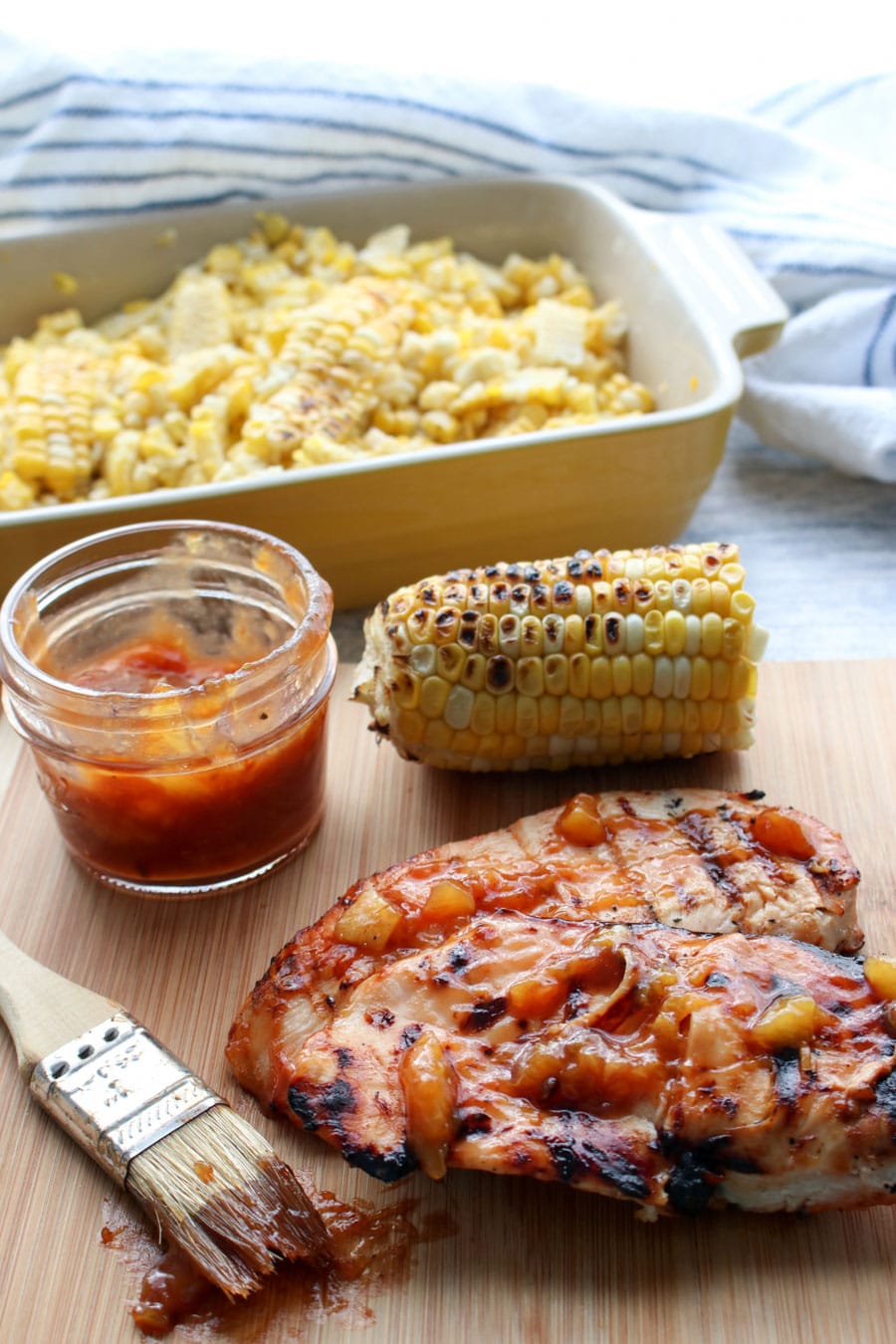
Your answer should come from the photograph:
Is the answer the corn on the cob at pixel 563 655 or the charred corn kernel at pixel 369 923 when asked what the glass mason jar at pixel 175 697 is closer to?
the corn on the cob at pixel 563 655

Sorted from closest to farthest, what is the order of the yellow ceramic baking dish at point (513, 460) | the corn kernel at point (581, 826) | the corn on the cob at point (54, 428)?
the corn kernel at point (581, 826), the yellow ceramic baking dish at point (513, 460), the corn on the cob at point (54, 428)

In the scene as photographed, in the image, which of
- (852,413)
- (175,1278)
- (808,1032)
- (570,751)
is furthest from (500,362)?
(175,1278)

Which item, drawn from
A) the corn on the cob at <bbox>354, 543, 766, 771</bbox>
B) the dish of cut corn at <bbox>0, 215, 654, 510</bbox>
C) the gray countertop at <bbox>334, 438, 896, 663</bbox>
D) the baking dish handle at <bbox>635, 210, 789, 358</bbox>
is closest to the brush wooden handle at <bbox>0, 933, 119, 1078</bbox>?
the corn on the cob at <bbox>354, 543, 766, 771</bbox>

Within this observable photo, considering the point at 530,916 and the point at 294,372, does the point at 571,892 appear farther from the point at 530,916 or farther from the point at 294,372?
the point at 294,372

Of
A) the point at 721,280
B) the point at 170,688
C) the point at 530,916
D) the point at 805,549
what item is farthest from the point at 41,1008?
the point at 721,280

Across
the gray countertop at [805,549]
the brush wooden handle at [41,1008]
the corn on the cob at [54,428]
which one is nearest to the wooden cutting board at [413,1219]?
the brush wooden handle at [41,1008]

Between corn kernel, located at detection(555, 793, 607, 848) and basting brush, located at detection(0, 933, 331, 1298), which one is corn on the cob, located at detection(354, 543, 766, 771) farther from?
basting brush, located at detection(0, 933, 331, 1298)
